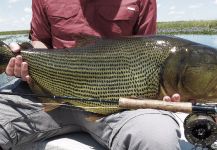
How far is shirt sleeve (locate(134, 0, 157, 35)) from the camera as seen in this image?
5.17 meters

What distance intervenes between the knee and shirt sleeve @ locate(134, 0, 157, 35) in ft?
5.42

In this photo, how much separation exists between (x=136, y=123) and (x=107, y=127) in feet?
1.50

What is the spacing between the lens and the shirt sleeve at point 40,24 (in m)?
5.27

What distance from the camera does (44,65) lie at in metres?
4.49

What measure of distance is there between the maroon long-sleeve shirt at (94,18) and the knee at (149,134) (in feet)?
4.97

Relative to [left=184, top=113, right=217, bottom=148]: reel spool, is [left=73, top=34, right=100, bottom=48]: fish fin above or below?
above

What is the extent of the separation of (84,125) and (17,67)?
0.92m

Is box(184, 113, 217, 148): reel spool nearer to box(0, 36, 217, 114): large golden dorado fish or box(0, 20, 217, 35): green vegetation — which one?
box(0, 36, 217, 114): large golden dorado fish

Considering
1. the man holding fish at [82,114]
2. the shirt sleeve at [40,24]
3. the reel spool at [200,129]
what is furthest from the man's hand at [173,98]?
the shirt sleeve at [40,24]

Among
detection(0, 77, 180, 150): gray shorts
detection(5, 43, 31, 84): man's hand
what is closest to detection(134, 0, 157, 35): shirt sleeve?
detection(0, 77, 180, 150): gray shorts

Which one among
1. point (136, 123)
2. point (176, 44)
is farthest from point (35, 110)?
point (176, 44)

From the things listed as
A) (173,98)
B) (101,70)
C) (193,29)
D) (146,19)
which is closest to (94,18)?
(146,19)

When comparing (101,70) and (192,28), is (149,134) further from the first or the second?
(192,28)

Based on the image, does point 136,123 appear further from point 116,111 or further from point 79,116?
point 79,116
